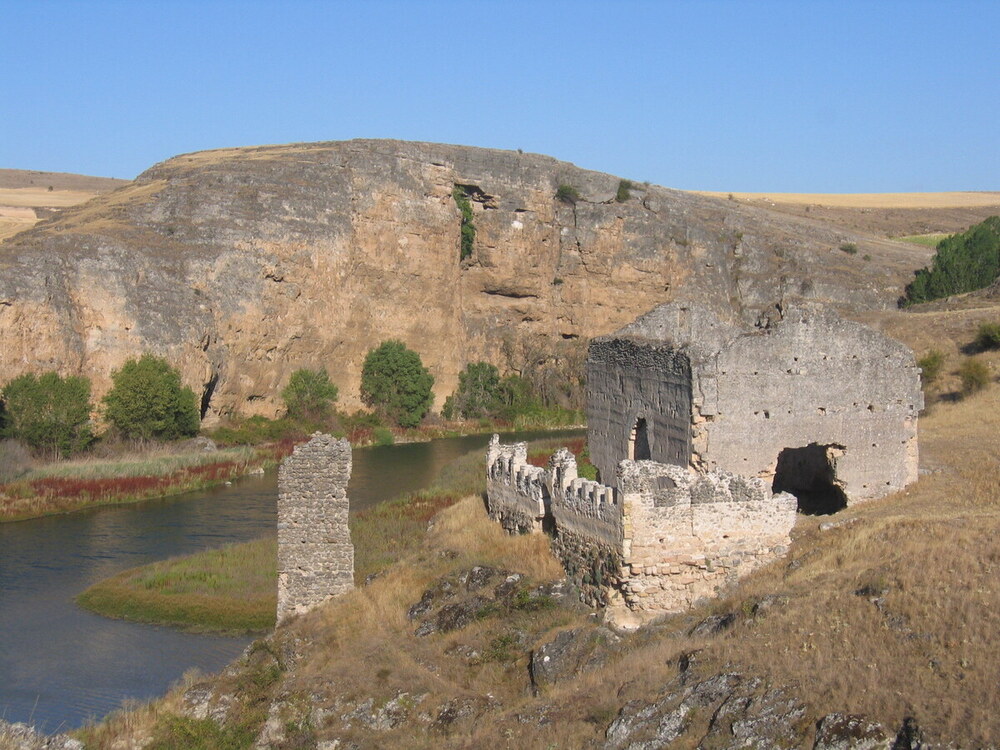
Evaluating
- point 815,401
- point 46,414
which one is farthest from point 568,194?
point 815,401

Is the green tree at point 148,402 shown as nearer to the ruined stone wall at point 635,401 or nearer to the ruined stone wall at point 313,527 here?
the ruined stone wall at point 635,401

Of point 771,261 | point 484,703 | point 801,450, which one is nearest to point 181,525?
point 801,450

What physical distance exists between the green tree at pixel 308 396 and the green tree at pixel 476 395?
714cm

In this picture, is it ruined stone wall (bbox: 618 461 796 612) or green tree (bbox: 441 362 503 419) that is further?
green tree (bbox: 441 362 503 419)

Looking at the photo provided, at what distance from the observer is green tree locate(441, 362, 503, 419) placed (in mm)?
56594

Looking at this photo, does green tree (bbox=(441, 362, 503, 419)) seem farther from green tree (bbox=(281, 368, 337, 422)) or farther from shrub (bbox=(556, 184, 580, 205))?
shrub (bbox=(556, 184, 580, 205))

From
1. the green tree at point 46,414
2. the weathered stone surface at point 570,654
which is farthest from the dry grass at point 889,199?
the weathered stone surface at point 570,654

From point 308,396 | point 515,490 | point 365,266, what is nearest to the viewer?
point 515,490

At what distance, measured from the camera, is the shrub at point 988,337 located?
26.2 m

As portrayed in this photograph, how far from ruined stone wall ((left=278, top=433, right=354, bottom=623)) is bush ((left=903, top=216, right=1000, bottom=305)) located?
38341 millimetres

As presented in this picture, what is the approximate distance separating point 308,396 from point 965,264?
29.9 meters

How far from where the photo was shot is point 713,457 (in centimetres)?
1545

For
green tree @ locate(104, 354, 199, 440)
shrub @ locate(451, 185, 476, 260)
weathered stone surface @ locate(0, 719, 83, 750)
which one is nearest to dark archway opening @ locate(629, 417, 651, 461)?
weathered stone surface @ locate(0, 719, 83, 750)

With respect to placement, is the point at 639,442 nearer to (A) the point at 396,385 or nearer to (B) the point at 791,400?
(B) the point at 791,400
